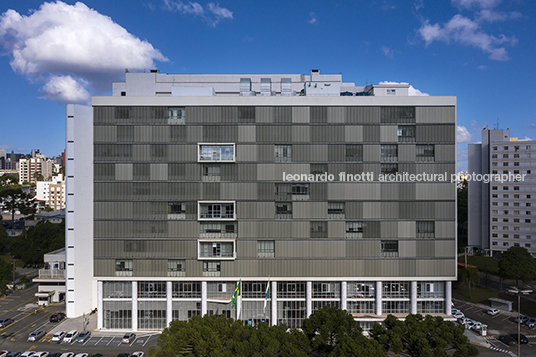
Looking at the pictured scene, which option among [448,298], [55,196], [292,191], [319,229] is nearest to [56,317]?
[292,191]

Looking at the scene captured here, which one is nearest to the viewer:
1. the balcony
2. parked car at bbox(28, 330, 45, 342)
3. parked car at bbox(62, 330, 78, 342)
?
parked car at bbox(62, 330, 78, 342)

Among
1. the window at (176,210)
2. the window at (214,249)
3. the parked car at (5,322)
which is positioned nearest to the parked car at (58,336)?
the parked car at (5,322)

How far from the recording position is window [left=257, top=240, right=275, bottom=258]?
52.7m

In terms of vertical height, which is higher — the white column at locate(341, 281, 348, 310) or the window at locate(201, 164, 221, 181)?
the window at locate(201, 164, 221, 181)

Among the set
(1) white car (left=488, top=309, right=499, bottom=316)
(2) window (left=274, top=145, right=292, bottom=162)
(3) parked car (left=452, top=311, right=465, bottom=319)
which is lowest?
(1) white car (left=488, top=309, right=499, bottom=316)

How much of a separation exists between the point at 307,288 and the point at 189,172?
90.9 ft

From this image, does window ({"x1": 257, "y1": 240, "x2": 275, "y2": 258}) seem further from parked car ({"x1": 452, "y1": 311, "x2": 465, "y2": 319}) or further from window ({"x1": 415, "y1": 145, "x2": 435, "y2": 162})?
parked car ({"x1": 452, "y1": 311, "x2": 465, "y2": 319})

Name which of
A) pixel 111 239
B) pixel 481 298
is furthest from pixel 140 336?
pixel 481 298

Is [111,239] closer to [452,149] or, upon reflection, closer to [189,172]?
[189,172]

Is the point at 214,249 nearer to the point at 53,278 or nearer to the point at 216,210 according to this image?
the point at 216,210

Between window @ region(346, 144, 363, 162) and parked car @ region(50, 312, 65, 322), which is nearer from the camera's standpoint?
window @ region(346, 144, 363, 162)

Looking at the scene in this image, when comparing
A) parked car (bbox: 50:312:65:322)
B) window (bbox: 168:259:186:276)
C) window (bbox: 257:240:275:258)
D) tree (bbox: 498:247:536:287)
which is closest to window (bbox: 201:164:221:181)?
window (bbox: 257:240:275:258)

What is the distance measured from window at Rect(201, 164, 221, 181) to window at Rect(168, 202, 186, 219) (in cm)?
589

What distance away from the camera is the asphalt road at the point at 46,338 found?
156 ft
